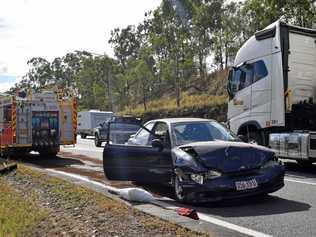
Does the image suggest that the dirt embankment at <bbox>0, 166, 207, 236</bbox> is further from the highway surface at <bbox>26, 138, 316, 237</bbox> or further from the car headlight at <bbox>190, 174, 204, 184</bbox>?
the car headlight at <bbox>190, 174, 204, 184</bbox>

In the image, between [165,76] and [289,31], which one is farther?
[165,76]

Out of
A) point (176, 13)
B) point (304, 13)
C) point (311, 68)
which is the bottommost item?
point (311, 68)

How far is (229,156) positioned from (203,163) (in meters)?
0.43

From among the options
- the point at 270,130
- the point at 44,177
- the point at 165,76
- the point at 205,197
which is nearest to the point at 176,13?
the point at 165,76

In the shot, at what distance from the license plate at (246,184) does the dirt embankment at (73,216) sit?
1.86 metres

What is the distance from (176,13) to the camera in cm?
5122

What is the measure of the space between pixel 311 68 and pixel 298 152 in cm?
277

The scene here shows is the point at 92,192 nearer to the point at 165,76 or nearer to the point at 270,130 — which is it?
the point at 270,130

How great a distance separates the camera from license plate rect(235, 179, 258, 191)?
28.2ft

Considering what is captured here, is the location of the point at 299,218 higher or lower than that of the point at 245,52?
lower

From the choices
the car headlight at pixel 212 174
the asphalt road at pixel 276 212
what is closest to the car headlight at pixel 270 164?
the asphalt road at pixel 276 212

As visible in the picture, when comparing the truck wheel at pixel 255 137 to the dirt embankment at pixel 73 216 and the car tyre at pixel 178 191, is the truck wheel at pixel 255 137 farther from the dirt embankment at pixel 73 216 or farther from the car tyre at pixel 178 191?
the dirt embankment at pixel 73 216

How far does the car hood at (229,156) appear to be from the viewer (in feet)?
28.5

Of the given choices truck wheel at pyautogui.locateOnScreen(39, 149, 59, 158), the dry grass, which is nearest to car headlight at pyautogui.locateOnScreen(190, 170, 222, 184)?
the dry grass
